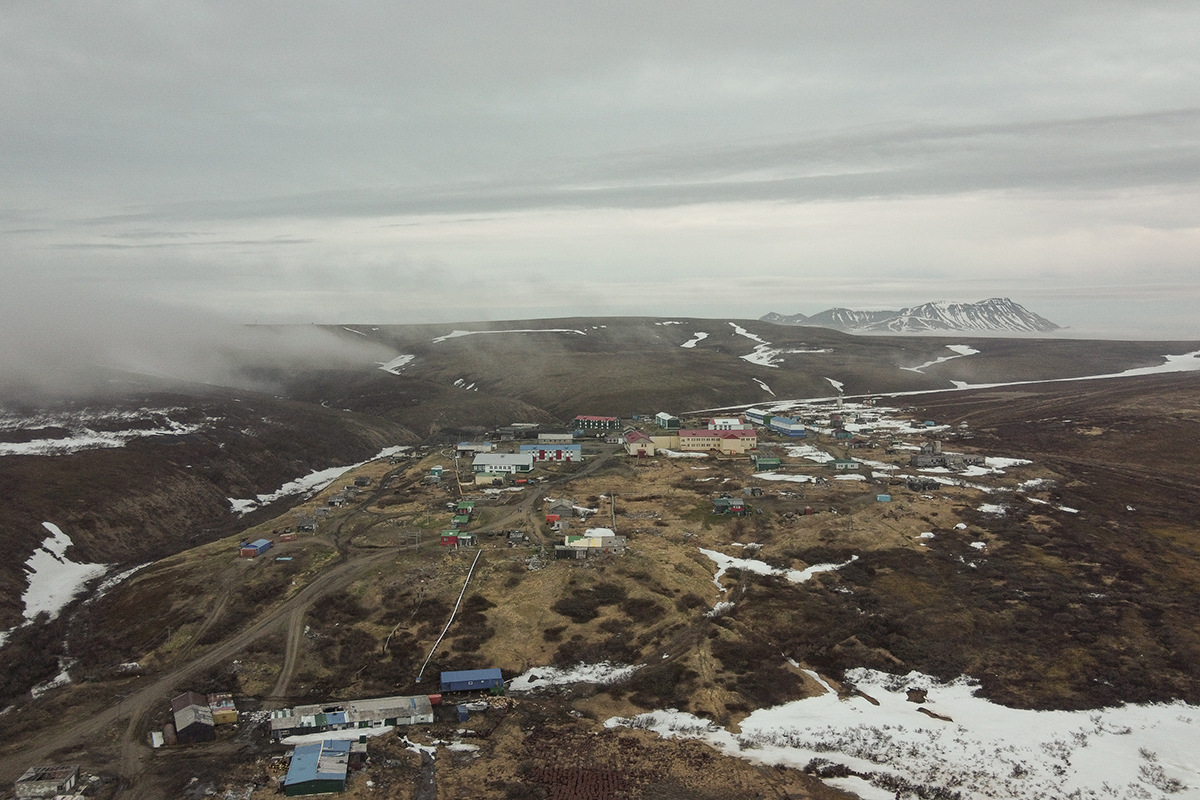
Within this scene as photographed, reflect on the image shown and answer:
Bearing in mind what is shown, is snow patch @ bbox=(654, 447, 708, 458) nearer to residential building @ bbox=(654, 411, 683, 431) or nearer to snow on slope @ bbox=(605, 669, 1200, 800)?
residential building @ bbox=(654, 411, 683, 431)

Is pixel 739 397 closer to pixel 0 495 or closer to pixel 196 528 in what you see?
pixel 196 528

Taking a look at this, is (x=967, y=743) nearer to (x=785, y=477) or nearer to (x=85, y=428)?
(x=785, y=477)

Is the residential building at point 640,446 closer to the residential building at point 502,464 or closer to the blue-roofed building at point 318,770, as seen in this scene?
the residential building at point 502,464

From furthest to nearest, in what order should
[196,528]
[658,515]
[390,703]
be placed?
1. [196,528]
2. [658,515]
3. [390,703]

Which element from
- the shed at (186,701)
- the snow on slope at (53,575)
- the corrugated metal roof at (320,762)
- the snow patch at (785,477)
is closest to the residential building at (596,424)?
the snow patch at (785,477)

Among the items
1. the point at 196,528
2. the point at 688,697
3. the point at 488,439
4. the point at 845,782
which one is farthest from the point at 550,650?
the point at 488,439
